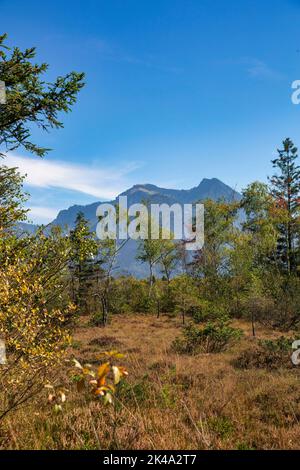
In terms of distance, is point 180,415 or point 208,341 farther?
point 208,341

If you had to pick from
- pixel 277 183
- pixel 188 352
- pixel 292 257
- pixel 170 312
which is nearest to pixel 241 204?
pixel 277 183

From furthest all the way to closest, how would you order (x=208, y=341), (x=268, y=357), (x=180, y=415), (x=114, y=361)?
(x=208, y=341) < (x=114, y=361) < (x=268, y=357) < (x=180, y=415)

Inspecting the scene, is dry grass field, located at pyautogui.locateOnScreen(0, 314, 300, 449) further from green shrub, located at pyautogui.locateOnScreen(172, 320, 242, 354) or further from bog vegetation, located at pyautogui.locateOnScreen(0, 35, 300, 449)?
green shrub, located at pyautogui.locateOnScreen(172, 320, 242, 354)

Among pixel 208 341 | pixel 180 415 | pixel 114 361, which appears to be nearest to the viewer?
pixel 180 415

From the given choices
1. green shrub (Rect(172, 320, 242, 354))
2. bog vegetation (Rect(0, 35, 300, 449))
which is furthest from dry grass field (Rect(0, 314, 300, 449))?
green shrub (Rect(172, 320, 242, 354))

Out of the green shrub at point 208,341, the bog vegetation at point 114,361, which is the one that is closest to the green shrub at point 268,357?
the bog vegetation at point 114,361

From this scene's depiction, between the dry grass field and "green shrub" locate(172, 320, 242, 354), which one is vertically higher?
the dry grass field

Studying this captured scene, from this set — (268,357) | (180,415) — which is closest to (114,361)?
(268,357)

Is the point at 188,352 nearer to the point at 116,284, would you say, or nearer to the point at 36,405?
the point at 36,405

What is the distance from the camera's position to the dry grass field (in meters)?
4.57

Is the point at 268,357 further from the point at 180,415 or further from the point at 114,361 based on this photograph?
the point at 180,415

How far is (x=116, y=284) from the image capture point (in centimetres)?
3834

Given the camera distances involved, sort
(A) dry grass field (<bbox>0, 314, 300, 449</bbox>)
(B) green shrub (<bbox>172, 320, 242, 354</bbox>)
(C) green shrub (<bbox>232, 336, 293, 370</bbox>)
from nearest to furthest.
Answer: (A) dry grass field (<bbox>0, 314, 300, 449</bbox>) → (C) green shrub (<bbox>232, 336, 293, 370</bbox>) → (B) green shrub (<bbox>172, 320, 242, 354</bbox>)

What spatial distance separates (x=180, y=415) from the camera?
5566mm
